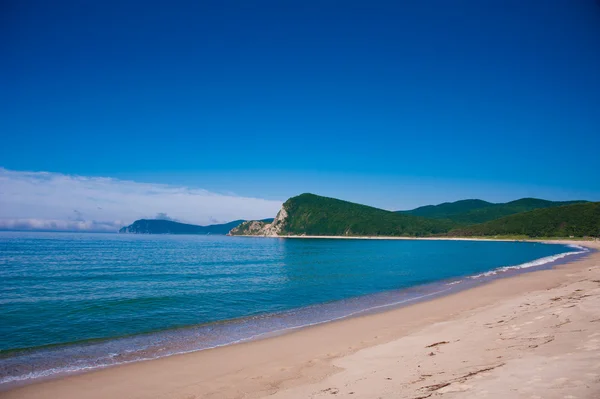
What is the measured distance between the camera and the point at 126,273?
4300 centimetres

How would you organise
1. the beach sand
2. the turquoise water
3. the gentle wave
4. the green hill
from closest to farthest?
1. the beach sand
2. the gentle wave
3. the turquoise water
4. the green hill

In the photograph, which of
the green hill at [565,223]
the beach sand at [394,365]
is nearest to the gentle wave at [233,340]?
the beach sand at [394,365]

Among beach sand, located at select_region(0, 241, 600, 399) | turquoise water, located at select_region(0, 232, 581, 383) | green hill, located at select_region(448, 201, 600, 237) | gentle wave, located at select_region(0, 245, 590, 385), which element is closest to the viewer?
beach sand, located at select_region(0, 241, 600, 399)

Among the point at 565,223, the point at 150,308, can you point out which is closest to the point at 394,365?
the point at 150,308

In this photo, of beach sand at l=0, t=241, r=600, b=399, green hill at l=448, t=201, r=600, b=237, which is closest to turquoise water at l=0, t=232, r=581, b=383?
beach sand at l=0, t=241, r=600, b=399

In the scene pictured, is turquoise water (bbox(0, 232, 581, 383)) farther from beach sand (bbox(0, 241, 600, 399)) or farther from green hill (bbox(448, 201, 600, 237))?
green hill (bbox(448, 201, 600, 237))

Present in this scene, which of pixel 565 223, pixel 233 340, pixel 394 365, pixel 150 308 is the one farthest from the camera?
pixel 565 223

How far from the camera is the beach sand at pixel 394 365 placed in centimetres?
815

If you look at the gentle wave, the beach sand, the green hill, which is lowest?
the gentle wave

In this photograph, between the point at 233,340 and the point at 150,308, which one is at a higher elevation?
the point at 150,308

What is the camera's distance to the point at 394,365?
1132 cm

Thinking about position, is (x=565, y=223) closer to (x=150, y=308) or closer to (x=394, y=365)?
(x=150, y=308)

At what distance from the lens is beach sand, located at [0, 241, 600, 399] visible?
321 inches

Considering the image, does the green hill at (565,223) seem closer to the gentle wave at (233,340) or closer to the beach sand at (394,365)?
the gentle wave at (233,340)
